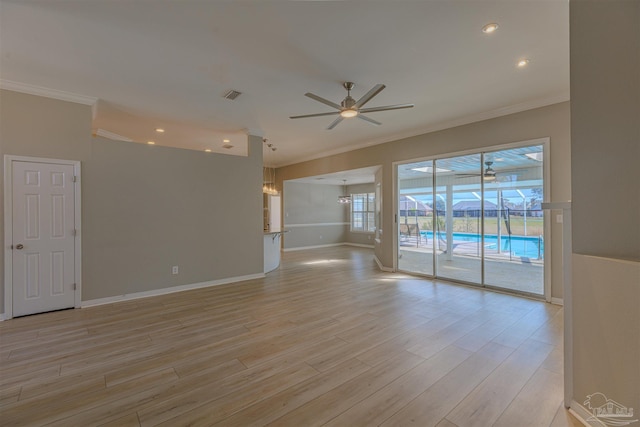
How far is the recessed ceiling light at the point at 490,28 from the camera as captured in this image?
2550 millimetres

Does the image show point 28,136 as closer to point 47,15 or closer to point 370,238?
point 47,15

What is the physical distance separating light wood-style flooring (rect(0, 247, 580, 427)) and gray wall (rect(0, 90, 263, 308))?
710 millimetres

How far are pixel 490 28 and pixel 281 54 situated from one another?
210 cm

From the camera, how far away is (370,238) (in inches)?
436

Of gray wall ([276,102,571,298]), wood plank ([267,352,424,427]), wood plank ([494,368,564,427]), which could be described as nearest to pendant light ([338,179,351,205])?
gray wall ([276,102,571,298])

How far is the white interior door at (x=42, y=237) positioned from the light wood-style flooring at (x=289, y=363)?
0.30 metres

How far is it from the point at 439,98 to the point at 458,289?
336 centimetres

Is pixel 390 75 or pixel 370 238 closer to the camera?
pixel 390 75

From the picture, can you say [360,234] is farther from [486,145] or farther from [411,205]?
[486,145]

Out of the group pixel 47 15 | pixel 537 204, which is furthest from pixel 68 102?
pixel 537 204


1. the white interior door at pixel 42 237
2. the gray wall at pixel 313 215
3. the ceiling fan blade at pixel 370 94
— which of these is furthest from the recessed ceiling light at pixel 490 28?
the gray wall at pixel 313 215

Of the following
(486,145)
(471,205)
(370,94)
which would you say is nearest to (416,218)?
(471,205)

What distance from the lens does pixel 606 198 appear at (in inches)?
68.5

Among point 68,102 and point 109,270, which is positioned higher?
point 68,102
